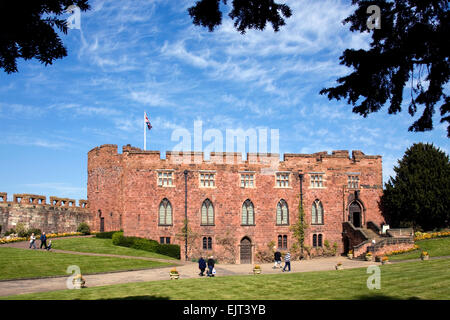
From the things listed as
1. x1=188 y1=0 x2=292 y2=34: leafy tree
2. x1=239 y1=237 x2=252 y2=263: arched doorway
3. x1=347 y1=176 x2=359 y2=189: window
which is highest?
x1=188 y1=0 x2=292 y2=34: leafy tree

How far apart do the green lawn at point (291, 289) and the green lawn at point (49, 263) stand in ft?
26.0

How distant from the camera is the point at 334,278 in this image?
72.6 ft

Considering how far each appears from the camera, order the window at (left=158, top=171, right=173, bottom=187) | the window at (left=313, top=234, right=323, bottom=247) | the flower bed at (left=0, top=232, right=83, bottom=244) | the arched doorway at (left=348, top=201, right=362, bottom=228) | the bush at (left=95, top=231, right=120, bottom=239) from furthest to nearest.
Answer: the arched doorway at (left=348, top=201, right=362, bottom=228), the window at (left=313, top=234, right=323, bottom=247), the bush at (left=95, top=231, right=120, bottom=239), the window at (left=158, top=171, right=173, bottom=187), the flower bed at (left=0, top=232, right=83, bottom=244)

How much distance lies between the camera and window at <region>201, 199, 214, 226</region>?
4222cm

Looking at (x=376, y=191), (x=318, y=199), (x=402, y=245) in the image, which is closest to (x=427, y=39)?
(x=402, y=245)

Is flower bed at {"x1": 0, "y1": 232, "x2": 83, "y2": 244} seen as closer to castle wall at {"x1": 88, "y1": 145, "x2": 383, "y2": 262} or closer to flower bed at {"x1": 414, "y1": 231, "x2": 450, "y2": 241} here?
castle wall at {"x1": 88, "y1": 145, "x2": 383, "y2": 262}

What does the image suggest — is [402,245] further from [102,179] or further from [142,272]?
[102,179]

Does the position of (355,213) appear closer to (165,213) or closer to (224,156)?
(224,156)

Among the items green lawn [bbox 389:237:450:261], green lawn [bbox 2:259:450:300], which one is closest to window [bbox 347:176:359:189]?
green lawn [bbox 389:237:450:261]

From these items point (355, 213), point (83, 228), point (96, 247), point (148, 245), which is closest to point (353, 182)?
point (355, 213)

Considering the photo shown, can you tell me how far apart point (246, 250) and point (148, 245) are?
9920mm

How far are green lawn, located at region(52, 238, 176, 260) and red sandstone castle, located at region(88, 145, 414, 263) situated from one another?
9.65 ft

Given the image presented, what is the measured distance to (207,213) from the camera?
42.4m

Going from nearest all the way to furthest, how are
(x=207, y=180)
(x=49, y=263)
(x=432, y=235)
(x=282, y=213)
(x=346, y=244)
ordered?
(x=49, y=263), (x=432, y=235), (x=207, y=180), (x=282, y=213), (x=346, y=244)
